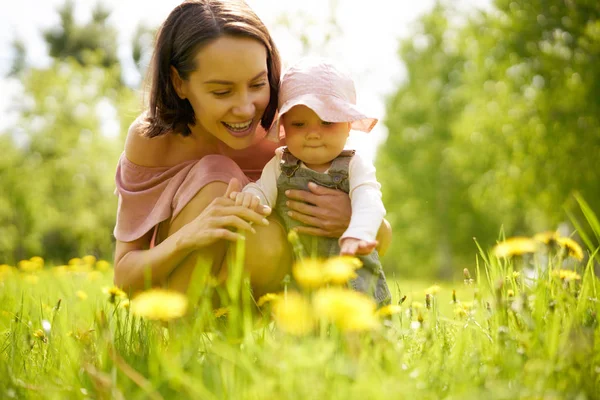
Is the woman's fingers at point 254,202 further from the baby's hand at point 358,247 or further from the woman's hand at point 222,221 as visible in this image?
the baby's hand at point 358,247

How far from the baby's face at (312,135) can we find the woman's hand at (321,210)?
0.14 m

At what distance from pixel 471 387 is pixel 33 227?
1809 centimetres

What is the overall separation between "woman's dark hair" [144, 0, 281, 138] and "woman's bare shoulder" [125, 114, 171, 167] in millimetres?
58

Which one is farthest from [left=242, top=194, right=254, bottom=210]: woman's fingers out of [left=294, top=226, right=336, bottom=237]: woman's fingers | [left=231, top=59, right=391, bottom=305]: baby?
[left=294, top=226, right=336, bottom=237]: woman's fingers

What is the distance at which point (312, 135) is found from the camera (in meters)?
2.44

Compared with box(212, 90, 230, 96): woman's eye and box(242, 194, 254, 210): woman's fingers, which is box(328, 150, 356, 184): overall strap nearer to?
box(242, 194, 254, 210): woman's fingers

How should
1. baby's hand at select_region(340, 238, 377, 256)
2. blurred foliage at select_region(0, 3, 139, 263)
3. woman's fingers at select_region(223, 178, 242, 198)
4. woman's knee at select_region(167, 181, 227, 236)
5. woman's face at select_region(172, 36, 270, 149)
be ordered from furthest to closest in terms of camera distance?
blurred foliage at select_region(0, 3, 139, 263)
woman's knee at select_region(167, 181, 227, 236)
woman's face at select_region(172, 36, 270, 149)
woman's fingers at select_region(223, 178, 242, 198)
baby's hand at select_region(340, 238, 377, 256)

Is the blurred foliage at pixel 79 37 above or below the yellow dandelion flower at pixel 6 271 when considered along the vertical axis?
above

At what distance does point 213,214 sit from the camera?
2340mm

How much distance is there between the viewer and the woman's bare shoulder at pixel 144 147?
299 centimetres

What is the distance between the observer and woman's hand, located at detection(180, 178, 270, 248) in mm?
2246

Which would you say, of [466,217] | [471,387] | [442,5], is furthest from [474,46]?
[471,387]

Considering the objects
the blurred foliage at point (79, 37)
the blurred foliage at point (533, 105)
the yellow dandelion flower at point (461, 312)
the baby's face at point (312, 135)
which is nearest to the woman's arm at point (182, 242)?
the baby's face at point (312, 135)

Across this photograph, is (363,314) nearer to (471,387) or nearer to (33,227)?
(471,387)
